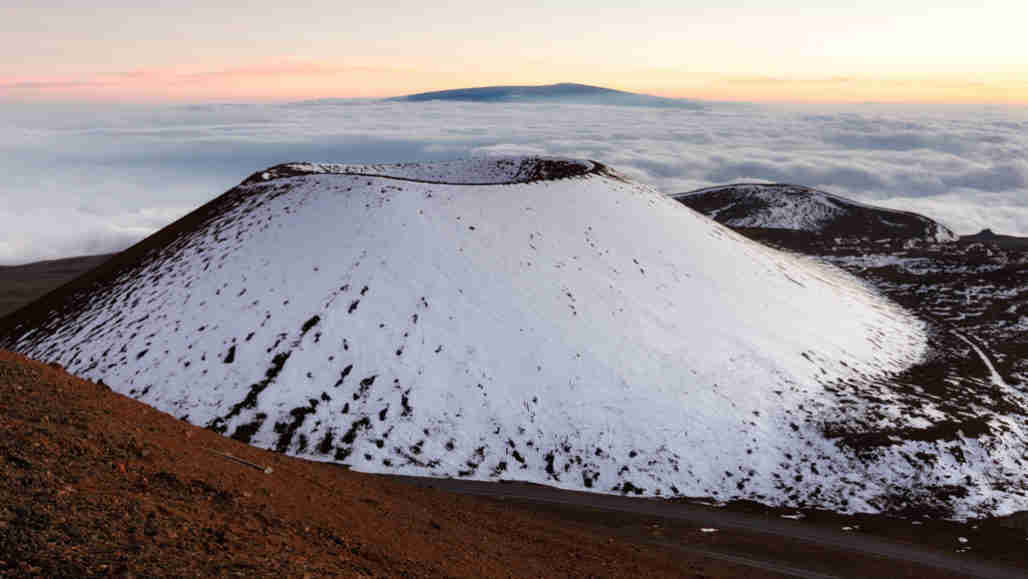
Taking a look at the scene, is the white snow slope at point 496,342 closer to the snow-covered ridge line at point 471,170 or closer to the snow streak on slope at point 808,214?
the snow-covered ridge line at point 471,170

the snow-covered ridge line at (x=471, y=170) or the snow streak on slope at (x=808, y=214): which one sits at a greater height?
the snow-covered ridge line at (x=471, y=170)

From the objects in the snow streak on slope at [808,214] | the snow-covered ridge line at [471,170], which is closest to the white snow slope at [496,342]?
the snow-covered ridge line at [471,170]

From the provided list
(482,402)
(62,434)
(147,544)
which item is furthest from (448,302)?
(147,544)

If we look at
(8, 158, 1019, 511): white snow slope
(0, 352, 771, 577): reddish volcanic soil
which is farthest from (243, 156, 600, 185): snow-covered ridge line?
(0, 352, 771, 577): reddish volcanic soil

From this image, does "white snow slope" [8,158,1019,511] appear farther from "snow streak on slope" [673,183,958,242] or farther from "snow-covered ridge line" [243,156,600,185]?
"snow streak on slope" [673,183,958,242]

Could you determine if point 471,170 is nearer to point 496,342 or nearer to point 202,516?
point 496,342

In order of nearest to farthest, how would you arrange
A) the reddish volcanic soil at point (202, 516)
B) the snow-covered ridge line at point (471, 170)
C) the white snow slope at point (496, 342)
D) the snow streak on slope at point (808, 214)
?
the reddish volcanic soil at point (202, 516)
the white snow slope at point (496, 342)
the snow-covered ridge line at point (471, 170)
the snow streak on slope at point (808, 214)

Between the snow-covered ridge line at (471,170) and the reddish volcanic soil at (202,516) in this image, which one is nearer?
the reddish volcanic soil at (202,516)

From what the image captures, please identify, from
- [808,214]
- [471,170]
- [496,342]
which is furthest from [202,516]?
[808,214]
